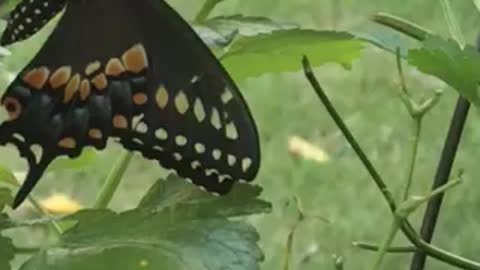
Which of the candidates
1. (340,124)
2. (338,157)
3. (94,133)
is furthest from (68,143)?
(338,157)

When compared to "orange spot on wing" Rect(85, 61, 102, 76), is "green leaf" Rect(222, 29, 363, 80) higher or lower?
lower

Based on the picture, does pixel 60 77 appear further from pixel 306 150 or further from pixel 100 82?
pixel 306 150

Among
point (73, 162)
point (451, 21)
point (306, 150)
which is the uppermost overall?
point (451, 21)

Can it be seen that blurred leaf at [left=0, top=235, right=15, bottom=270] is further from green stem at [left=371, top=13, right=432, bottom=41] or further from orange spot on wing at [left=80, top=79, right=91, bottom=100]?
green stem at [left=371, top=13, right=432, bottom=41]

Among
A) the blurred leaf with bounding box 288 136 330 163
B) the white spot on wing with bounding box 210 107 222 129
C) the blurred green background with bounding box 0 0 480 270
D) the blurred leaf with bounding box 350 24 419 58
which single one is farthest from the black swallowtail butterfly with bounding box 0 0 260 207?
the blurred leaf with bounding box 288 136 330 163

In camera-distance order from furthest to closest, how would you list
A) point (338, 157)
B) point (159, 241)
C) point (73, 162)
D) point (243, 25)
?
point (338, 157) < point (73, 162) < point (243, 25) < point (159, 241)

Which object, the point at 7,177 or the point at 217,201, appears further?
the point at 7,177

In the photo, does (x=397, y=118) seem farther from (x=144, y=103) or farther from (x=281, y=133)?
(x=144, y=103)
